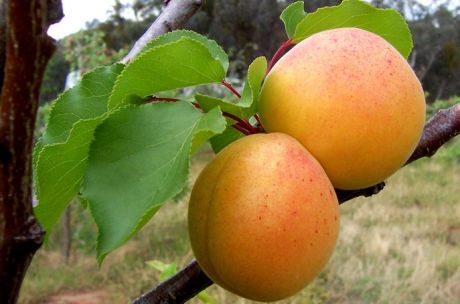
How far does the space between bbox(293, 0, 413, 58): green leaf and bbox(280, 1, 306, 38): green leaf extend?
32 millimetres

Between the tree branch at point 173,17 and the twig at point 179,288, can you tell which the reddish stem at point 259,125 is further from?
the tree branch at point 173,17

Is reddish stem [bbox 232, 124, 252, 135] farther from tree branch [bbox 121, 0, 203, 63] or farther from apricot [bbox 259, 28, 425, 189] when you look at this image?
tree branch [bbox 121, 0, 203, 63]

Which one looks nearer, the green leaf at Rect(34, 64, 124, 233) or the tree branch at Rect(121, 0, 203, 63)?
the green leaf at Rect(34, 64, 124, 233)

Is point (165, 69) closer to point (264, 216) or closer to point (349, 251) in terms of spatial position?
point (264, 216)

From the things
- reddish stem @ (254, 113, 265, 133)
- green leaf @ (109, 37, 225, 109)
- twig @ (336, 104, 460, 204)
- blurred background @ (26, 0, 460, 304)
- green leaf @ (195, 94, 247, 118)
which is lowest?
blurred background @ (26, 0, 460, 304)

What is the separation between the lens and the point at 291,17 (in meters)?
0.57

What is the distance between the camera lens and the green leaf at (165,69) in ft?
1.36

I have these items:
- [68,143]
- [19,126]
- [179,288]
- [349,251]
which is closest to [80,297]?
[349,251]

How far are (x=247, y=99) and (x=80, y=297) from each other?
4012 millimetres

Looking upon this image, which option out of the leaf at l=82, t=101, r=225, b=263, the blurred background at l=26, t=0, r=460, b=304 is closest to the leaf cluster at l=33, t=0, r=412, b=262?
the leaf at l=82, t=101, r=225, b=263

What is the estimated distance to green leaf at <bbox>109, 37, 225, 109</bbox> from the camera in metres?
0.41

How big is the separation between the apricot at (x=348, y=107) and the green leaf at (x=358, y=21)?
58 mm

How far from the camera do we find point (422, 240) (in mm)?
4488

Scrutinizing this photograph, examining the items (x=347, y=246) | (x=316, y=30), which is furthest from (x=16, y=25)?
(x=347, y=246)
